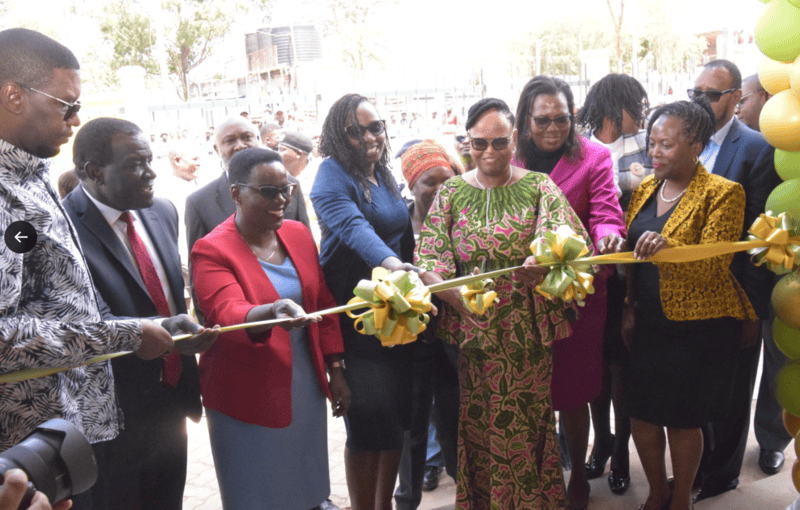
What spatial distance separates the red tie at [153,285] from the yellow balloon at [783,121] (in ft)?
9.71

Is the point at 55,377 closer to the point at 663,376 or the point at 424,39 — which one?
the point at 663,376

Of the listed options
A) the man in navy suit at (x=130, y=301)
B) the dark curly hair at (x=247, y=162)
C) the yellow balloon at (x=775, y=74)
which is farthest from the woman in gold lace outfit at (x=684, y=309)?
the man in navy suit at (x=130, y=301)

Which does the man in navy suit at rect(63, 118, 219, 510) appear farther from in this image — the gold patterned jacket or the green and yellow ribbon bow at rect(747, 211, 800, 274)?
the green and yellow ribbon bow at rect(747, 211, 800, 274)

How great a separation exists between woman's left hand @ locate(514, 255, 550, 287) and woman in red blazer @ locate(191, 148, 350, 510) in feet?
3.12

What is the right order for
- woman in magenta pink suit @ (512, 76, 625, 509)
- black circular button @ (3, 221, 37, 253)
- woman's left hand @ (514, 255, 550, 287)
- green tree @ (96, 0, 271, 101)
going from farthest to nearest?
green tree @ (96, 0, 271, 101) < woman in magenta pink suit @ (512, 76, 625, 509) < woman's left hand @ (514, 255, 550, 287) < black circular button @ (3, 221, 37, 253)

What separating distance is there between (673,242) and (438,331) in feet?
3.97

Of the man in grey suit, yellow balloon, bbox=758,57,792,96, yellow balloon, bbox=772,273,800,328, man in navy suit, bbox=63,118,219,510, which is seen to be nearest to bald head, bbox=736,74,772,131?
yellow balloon, bbox=758,57,792,96

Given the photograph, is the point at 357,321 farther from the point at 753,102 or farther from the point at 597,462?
the point at 753,102

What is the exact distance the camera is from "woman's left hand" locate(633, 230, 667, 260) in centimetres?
300

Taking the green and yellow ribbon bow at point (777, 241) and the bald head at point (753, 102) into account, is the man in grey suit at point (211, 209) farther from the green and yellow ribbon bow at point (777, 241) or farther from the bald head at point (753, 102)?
the bald head at point (753, 102)

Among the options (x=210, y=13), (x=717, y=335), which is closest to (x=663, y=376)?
(x=717, y=335)

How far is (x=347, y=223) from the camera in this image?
10.3ft

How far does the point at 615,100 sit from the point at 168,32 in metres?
21.3

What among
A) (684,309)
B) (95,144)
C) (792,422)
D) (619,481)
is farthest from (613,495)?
(95,144)
